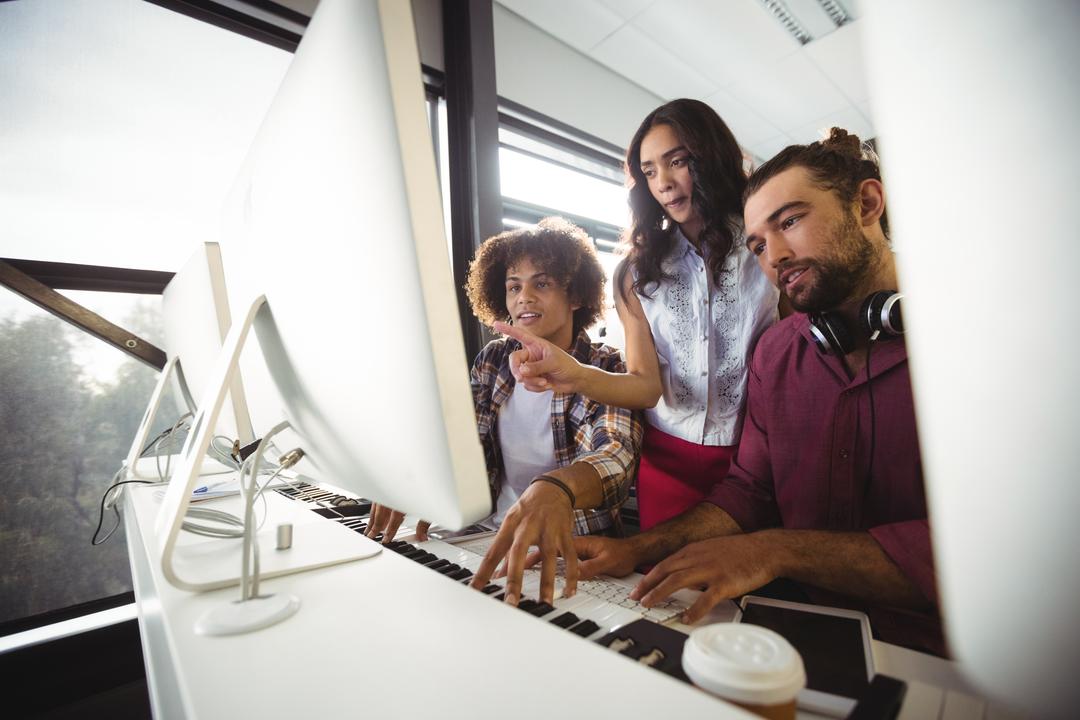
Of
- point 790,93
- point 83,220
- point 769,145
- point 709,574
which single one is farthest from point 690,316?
point 769,145

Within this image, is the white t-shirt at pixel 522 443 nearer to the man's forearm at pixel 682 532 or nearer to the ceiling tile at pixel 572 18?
the man's forearm at pixel 682 532

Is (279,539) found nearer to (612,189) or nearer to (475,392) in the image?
(475,392)

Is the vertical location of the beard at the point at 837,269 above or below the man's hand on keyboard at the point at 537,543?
above

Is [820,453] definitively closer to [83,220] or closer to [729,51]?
[83,220]

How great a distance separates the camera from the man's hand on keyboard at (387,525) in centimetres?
79

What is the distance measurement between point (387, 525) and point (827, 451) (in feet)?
2.77

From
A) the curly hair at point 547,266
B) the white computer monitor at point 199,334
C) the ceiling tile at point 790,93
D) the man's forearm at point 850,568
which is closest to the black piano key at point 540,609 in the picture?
the man's forearm at point 850,568

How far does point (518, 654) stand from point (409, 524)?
2.16 feet

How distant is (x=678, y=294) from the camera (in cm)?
144

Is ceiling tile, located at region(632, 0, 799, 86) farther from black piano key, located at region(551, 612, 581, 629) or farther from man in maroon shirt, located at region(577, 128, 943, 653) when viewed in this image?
black piano key, located at region(551, 612, 581, 629)

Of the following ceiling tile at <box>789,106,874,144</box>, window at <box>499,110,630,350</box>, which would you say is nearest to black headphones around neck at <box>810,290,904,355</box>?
window at <box>499,110,630,350</box>

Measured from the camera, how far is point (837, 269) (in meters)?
1.05

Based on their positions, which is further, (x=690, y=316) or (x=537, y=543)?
(x=690, y=316)

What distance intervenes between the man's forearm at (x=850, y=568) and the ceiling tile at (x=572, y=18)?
2.81 meters
